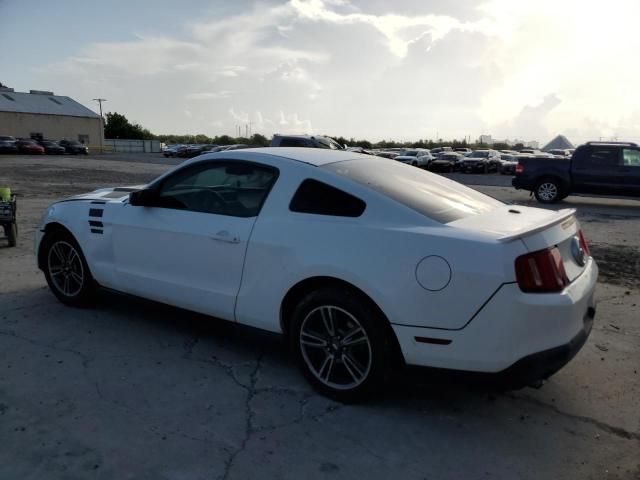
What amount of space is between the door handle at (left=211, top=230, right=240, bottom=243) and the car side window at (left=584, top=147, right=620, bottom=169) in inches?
546

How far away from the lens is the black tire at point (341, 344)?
3.09 meters

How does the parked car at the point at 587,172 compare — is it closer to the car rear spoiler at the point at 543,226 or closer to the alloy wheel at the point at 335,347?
the car rear spoiler at the point at 543,226

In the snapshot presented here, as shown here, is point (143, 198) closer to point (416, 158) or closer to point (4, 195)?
point (4, 195)

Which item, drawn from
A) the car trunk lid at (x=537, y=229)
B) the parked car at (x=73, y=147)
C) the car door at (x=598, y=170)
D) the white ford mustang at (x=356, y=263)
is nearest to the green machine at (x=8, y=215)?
the white ford mustang at (x=356, y=263)

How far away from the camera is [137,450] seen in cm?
278

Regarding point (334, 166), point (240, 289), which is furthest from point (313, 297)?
point (334, 166)

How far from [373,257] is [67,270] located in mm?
3249

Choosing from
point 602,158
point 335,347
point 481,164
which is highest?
point 602,158

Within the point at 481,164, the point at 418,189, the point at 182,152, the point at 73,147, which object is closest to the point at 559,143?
the point at 481,164

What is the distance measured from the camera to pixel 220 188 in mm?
4008

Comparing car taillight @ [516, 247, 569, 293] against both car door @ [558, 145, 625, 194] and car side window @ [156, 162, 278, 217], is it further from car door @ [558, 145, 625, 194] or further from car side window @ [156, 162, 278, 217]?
car door @ [558, 145, 625, 194]

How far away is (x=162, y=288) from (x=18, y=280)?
265 cm

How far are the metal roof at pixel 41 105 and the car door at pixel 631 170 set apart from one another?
2545 inches

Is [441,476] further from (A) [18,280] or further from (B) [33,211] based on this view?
(B) [33,211]
